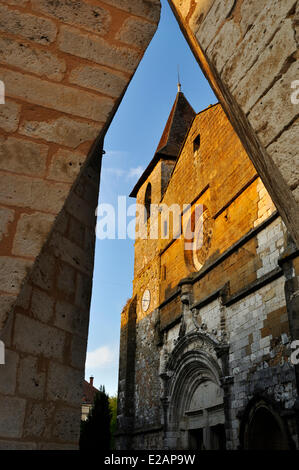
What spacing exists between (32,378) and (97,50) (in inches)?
82.9

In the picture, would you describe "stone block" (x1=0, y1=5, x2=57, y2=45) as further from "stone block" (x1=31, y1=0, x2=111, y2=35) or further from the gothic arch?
the gothic arch

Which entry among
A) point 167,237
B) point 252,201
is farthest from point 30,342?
point 167,237

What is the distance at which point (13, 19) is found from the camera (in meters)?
2.52

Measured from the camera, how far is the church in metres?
7.30

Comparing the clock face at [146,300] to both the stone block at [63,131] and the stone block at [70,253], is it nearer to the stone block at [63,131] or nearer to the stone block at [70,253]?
the stone block at [70,253]

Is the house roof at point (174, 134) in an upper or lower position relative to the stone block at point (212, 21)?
upper

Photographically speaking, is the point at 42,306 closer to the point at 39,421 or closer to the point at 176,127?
the point at 39,421

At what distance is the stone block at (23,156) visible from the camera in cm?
227

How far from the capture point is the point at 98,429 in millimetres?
15695

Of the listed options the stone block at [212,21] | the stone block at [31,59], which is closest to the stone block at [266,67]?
the stone block at [212,21]

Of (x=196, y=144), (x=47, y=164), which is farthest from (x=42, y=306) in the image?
(x=196, y=144)

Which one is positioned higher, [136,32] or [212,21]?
[136,32]

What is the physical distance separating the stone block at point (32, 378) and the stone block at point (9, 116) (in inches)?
55.8

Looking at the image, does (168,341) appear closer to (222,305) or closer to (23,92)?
(222,305)
